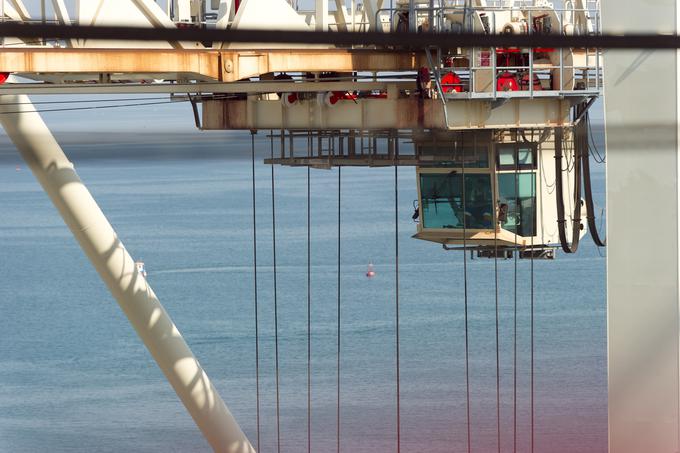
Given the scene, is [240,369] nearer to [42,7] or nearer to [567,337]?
[567,337]

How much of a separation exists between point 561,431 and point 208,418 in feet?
68.2

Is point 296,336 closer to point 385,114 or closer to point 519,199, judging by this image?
point 519,199

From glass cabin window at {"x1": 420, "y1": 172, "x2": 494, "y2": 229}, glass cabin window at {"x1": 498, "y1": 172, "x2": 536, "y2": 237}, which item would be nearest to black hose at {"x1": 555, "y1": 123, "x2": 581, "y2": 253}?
glass cabin window at {"x1": 498, "y1": 172, "x2": 536, "y2": 237}

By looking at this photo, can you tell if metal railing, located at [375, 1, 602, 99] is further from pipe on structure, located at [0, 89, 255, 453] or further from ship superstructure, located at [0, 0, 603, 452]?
pipe on structure, located at [0, 89, 255, 453]

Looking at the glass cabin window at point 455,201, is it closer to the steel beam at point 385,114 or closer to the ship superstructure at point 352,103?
the ship superstructure at point 352,103

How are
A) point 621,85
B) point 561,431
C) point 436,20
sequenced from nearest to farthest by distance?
point 621,85 → point 436,20 → point 561,431

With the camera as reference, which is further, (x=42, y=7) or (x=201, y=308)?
(x=201, y=308)

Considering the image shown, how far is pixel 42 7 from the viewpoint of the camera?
239 inches

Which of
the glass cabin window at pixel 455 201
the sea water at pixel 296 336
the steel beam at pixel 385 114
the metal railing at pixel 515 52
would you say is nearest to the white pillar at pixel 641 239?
the metal railing at pixel 515 52

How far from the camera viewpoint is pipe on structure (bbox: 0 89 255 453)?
8492 mm

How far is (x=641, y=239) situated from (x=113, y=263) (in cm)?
556

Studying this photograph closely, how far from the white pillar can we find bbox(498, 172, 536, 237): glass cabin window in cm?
756

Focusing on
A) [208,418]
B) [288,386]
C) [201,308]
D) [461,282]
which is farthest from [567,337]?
[208,418]

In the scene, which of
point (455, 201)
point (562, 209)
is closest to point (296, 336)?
point (562, 209)
